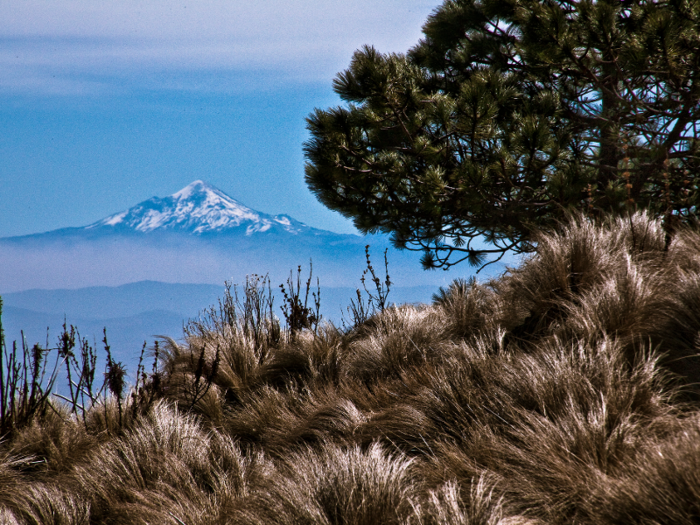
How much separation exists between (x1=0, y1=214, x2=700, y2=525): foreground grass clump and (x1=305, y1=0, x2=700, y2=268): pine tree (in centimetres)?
141

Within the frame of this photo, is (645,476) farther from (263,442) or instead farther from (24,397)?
(24,397)

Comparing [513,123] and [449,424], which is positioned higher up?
[513,123]

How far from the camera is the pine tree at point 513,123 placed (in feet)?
17.2

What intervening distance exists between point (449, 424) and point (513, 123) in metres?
4.59

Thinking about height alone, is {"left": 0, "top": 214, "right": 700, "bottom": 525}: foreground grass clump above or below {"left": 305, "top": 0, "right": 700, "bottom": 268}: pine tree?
below

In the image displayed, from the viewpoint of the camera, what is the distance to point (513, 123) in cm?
628

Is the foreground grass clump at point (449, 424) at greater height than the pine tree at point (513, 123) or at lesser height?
lesser

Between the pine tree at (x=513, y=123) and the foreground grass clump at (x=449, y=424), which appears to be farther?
the pine tree at (x=513, y=123)

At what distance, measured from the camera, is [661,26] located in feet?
15.0

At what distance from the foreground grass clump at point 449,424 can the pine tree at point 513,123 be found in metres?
1.41

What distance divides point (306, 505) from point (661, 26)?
4.87m

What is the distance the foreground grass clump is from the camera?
1.98 meters

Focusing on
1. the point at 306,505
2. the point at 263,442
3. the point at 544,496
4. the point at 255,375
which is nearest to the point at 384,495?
the point at 306,505

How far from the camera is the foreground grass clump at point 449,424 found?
1983mm
